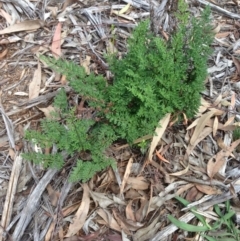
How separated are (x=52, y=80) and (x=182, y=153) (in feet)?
3.16

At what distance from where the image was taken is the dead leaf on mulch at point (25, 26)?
305cm

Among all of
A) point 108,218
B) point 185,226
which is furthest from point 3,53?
point 185,226

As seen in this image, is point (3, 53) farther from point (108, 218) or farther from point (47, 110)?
point (108, 218)

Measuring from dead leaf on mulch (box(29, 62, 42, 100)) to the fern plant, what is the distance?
0.31m

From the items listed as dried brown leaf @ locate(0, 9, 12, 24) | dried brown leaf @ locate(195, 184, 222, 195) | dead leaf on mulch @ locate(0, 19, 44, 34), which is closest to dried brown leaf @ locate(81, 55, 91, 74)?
dead leaf on mulch @ locate(0, 19, 44, 34)

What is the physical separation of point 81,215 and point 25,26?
138cm

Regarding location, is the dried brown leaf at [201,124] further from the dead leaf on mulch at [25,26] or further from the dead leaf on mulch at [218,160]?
the dead leaf on mulch at [25,26]

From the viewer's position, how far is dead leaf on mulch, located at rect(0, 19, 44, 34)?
3048 millimetres

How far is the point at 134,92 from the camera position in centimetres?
233

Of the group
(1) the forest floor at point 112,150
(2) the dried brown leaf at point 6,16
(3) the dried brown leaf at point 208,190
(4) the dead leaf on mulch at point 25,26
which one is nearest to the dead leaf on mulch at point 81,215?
(1) the forest floor at point 112,150

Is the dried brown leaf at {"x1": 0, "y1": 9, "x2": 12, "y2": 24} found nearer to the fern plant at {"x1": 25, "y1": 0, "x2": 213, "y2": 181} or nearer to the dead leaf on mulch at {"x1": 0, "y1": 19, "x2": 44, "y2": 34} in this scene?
the dead leaf on mulch at {"x1": 0, "y1": 19, "x2": 44, "y2": 34}

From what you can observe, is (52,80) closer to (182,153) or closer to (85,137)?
(85,137)

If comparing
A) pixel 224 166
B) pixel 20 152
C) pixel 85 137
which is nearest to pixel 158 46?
pixel 85 137

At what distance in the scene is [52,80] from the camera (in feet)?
9.50
